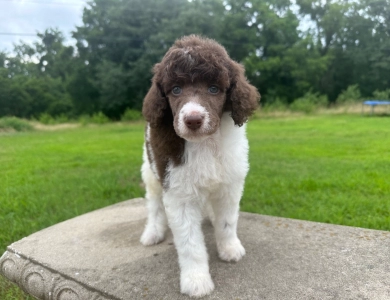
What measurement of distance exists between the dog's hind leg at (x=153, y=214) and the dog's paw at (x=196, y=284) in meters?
0.78

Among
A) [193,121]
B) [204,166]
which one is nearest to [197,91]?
[193,121]

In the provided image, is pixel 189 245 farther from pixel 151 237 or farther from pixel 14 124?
pixel 14 124

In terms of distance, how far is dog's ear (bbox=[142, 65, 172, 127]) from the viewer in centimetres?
191

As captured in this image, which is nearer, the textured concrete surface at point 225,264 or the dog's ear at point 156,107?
the dog's ear at point 156,107

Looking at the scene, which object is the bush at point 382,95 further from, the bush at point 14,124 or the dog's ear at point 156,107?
the bush at point 14,124

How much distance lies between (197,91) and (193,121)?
7.8 inches

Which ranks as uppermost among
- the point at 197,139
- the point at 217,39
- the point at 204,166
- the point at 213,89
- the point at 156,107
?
the point at 217,39

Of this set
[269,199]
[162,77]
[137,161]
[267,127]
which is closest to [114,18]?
[267,127]

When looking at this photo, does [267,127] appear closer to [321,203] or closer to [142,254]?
[321,203]

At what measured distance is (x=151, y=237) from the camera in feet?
9.25

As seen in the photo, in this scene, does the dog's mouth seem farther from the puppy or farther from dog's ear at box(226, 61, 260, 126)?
dog's ear at box(226, 61, 260, 126)

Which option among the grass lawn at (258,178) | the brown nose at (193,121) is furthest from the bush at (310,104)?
the brown nose at (193,121)

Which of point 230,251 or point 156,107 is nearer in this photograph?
point 156,107

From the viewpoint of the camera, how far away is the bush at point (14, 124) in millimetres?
3881
